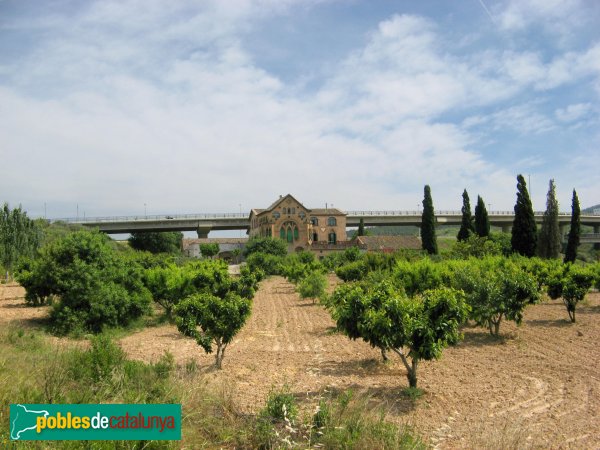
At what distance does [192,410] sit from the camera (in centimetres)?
696

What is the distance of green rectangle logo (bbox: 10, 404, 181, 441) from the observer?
4945 millimetres

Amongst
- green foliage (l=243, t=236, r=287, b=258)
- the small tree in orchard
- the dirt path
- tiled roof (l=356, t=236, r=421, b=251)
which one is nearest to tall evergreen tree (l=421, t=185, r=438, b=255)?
tiled roof (l=356, t=236, r=421, b=251)

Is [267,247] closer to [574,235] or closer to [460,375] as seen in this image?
[574,235]

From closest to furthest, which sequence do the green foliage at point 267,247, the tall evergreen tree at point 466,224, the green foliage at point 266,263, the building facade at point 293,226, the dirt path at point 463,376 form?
the dirt path at point 463,376
the green foliage at point 266,263
the tall evergreen tree at point 466,224
the green foliage at point 267,247
the building facade at point 293,226

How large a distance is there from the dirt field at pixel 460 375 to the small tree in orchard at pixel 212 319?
89 cm

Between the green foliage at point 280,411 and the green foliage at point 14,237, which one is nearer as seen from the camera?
the green foliage at point 280,411

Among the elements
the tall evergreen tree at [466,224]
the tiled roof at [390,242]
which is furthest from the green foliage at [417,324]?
the tiled roof at [390,242]

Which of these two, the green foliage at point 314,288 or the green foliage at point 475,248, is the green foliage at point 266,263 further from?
the green foliage at point 314,288

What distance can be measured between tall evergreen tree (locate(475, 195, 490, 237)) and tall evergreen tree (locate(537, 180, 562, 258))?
938 cm

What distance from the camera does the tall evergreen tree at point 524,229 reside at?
41531 millimetres

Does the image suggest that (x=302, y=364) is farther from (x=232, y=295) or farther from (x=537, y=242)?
(x=537, y=242)

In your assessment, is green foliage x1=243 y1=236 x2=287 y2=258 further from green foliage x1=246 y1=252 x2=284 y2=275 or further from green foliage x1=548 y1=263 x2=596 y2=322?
green foliage x1=548 y1=263 x2=596 y2=322

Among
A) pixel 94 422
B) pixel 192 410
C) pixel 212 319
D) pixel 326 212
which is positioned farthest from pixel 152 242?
pixel 94 422

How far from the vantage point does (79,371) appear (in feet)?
26.1
